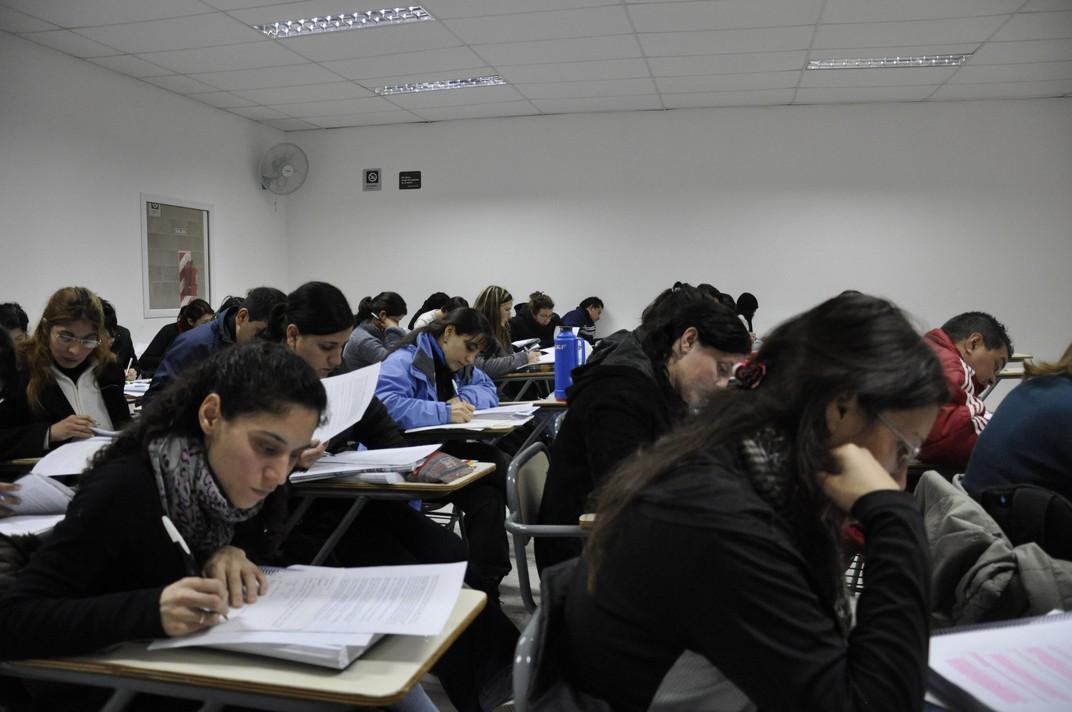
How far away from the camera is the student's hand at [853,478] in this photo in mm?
917

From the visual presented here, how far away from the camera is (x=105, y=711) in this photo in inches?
39.4

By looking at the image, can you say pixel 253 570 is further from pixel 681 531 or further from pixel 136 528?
pixel 681 531

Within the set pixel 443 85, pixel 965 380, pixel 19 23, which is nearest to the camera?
pixel 965 380

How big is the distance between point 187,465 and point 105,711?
36 cm

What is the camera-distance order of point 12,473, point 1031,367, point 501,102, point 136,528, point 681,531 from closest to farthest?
point 681,531
point 136,528
point 1031,367
point 12,473
point 501,102

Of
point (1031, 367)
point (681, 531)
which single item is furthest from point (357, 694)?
point (1031, 367)

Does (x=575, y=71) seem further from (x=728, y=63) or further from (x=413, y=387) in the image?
(x=413, y=387)

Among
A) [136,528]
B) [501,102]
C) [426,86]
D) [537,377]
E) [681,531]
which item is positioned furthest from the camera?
[501,102]

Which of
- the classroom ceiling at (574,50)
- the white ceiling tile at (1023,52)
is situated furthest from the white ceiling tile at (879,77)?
the white ceiling tile at (1023,52)

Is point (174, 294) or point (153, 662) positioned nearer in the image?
point (153, 662)

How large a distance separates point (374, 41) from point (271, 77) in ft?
4.37

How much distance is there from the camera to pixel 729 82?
6477 mm

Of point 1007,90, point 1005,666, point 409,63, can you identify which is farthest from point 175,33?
point 1007,90

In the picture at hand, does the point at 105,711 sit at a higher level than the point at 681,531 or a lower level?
lower
